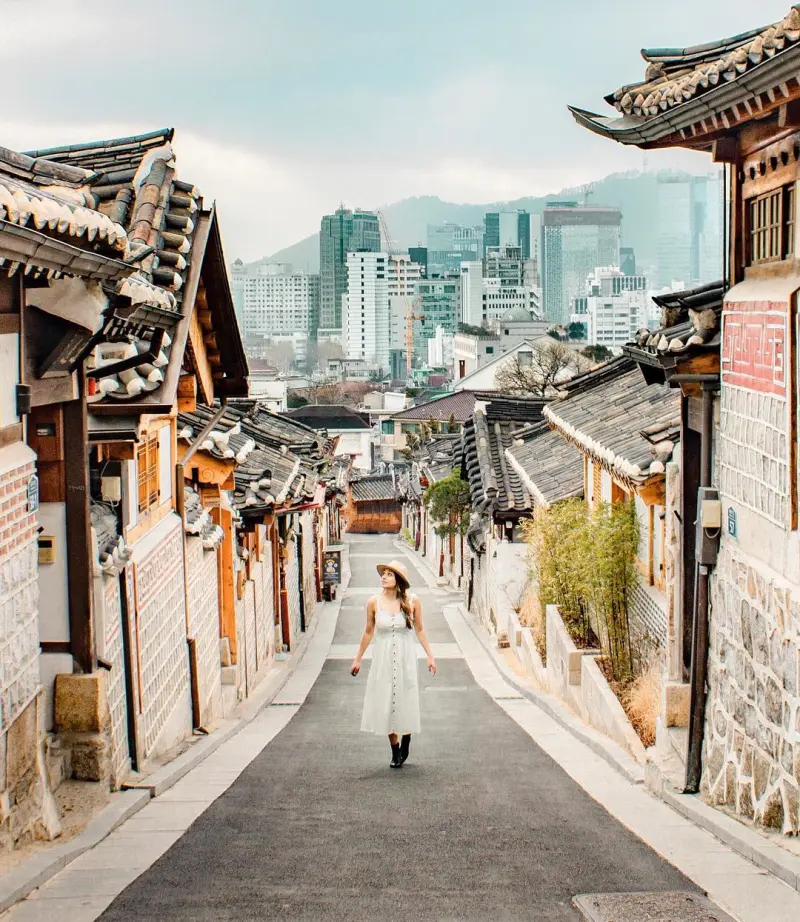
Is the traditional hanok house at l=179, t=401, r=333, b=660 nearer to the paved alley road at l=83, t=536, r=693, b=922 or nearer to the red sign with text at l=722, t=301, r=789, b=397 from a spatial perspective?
the paved alley road at l=83, t=536, r=693, b=922

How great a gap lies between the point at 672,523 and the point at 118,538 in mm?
5508

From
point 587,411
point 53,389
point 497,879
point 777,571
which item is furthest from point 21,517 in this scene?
point 587,411

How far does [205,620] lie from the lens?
1702cm

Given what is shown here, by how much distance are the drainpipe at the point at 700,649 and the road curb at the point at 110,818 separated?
14.7ft

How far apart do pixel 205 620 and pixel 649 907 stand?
10.7 metres

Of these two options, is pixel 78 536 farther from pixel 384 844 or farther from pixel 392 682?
pixel 392 682

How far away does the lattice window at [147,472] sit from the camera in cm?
1286

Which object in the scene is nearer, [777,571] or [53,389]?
[777,571]

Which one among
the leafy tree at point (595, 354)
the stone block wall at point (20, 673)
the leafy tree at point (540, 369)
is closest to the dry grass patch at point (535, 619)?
the stone block wall at point (20, 673)

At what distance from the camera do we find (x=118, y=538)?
36.1ft

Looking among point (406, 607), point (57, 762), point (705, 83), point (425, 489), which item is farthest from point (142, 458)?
point (425, 489)

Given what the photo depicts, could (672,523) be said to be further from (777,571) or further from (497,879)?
(497,879)

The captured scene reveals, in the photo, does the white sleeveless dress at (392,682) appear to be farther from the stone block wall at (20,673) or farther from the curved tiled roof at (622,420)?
the stone block wall at (20,673)

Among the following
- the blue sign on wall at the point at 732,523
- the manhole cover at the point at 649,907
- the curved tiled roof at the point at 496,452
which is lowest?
the manhole cover at the point at 649,907
